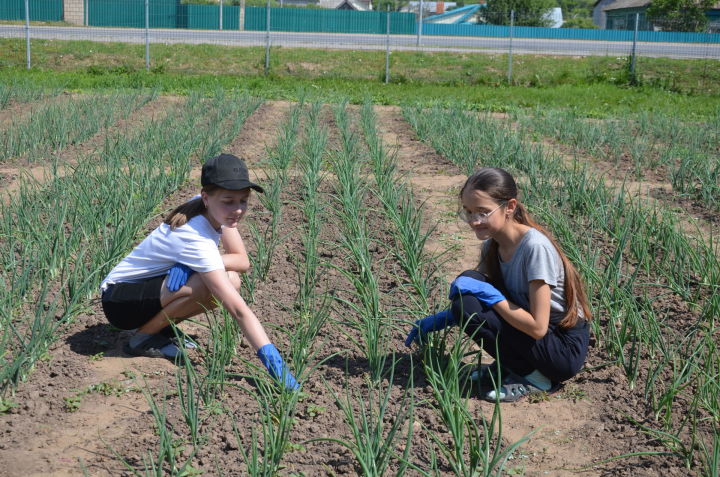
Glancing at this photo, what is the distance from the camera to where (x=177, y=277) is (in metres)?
3.05

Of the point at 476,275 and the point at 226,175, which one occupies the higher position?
the point at 226,175

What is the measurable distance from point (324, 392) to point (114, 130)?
21.3ft

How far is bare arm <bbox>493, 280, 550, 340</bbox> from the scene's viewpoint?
279 centimetres

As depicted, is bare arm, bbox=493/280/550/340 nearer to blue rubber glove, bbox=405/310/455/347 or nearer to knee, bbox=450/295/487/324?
knee, bbox=450/295/487/324

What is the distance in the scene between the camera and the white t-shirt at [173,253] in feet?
9.78

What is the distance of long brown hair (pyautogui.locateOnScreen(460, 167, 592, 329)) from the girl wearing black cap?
0.84 meters

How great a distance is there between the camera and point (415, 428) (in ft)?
8.91

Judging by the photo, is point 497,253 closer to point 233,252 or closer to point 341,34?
point 233,252

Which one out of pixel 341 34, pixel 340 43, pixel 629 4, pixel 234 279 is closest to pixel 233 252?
pixel 234 279

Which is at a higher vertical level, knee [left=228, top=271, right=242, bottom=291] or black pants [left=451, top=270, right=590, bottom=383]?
knee [left=228, top=271, right=242, bottom=291]

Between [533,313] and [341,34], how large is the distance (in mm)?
24794

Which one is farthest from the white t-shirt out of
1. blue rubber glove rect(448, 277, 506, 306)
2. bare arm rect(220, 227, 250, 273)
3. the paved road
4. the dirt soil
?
the paved road

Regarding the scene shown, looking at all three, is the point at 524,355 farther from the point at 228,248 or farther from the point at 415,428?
the point at 228,248

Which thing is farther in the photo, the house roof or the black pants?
the house roof
